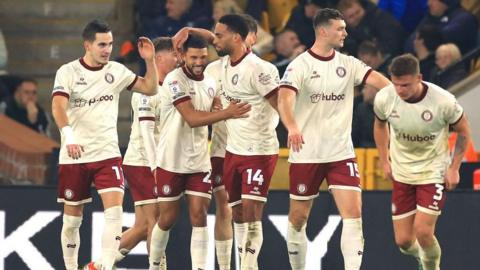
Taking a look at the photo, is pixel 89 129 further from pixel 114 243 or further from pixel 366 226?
pixel 366 226

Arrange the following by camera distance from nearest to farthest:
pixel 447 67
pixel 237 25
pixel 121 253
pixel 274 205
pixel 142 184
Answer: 1. pixel 237 25
2. pixel 142 184
3. pixel 121 253
4. pixel 274 205
5. pixel 447 67

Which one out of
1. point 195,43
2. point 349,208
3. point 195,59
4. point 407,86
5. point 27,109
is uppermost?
point 195,43

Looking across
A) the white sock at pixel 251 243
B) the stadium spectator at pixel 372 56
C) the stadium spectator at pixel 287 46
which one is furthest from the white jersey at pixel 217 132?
the stadium spectator at pixel 287 46

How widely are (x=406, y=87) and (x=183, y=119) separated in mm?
2233

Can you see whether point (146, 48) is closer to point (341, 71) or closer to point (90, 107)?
point (90, 107)

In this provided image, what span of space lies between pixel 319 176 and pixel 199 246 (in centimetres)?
133

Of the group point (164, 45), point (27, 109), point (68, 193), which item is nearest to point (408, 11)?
point (27, 109)

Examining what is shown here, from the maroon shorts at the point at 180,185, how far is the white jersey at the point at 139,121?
67cm

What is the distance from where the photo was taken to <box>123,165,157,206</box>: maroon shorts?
18.8 m

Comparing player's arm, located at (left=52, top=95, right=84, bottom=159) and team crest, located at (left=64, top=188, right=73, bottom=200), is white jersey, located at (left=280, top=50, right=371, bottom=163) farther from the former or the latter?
team crest, located at (left=64, top=188, right=73, bottom=200)

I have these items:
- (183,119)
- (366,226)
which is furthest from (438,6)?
(183,119)

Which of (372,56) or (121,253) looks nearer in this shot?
(121,253)

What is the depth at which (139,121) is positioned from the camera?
18.7 metres

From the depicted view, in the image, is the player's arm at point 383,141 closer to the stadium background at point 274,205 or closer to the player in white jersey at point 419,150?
the player in white jersey at point 419,150
